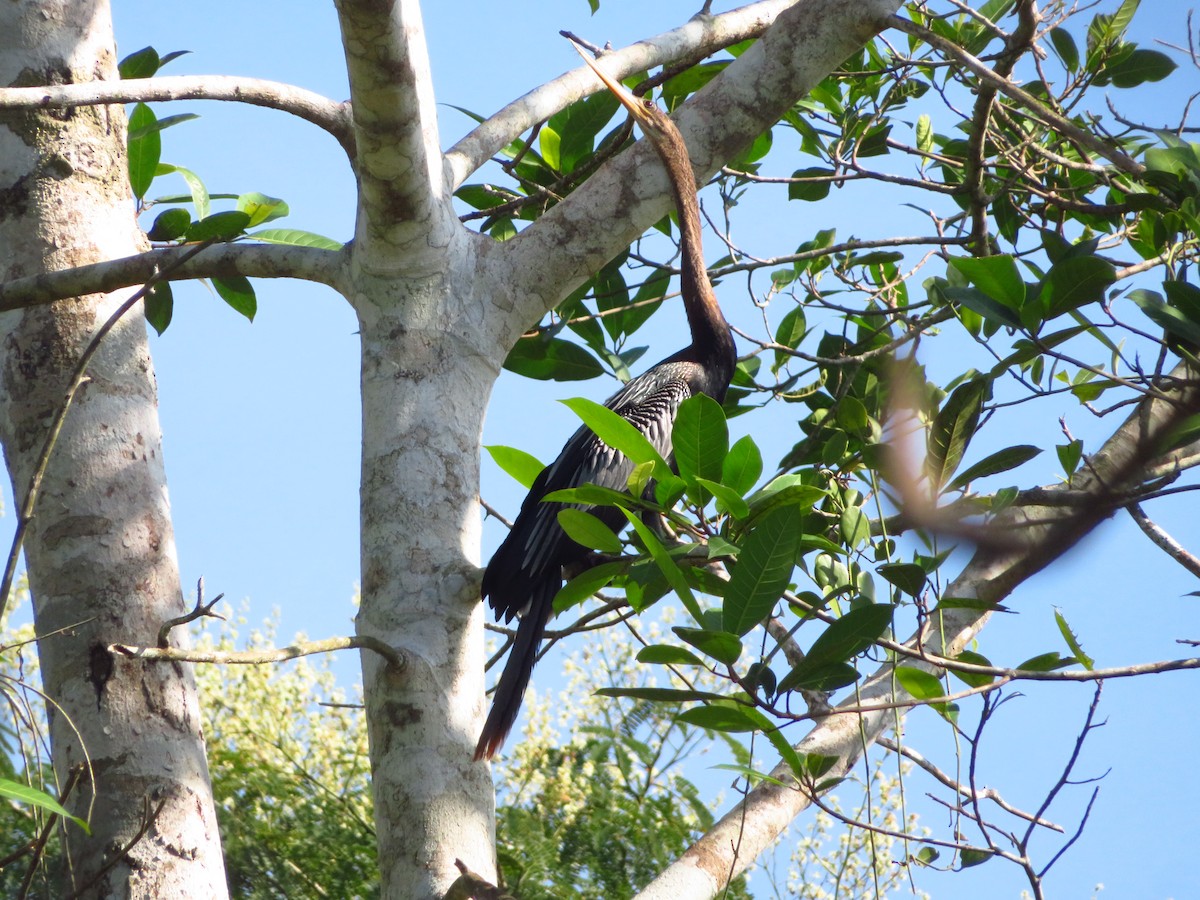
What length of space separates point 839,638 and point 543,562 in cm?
103

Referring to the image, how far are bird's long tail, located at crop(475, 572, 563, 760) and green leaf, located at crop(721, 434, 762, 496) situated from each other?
60 cm

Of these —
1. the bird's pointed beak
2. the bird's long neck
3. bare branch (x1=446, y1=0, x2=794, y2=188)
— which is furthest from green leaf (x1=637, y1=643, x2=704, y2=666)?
the bird's long neck

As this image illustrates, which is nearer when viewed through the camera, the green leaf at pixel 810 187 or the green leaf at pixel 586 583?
the green leaf at pixel 586 583

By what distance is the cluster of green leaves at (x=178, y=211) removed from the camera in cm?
265

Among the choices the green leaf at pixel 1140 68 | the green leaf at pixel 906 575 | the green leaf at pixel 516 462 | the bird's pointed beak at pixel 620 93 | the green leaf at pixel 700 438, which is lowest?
the green leaf at pixel 906 575

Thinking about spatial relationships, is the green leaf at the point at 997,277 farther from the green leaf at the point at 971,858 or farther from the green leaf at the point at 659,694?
the green leaf at the point at 971,858

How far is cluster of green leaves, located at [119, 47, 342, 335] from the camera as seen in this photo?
2652mm

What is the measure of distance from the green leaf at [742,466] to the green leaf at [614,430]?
106 mm

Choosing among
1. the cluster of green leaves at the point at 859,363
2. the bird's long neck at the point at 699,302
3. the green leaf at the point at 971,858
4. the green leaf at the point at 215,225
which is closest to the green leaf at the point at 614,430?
the cluster of green leaves at the point at 859,363

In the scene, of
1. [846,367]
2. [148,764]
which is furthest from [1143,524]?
[148,764]

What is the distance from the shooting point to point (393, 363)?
2020 mm

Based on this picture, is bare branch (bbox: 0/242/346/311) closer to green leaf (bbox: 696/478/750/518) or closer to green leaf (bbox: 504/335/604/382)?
green leaf (bbox: 504/335/604/382)

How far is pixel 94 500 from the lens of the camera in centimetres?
191

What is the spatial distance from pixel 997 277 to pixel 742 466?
451mm
